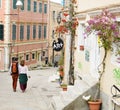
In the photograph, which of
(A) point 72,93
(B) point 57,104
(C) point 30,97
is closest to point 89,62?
(A) point 72,93

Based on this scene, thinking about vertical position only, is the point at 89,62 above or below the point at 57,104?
above

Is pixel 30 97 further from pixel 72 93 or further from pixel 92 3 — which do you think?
pixel 92 3

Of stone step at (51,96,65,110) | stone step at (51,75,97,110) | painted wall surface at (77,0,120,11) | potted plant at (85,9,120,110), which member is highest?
painted wall surface at (77,0,120,11)

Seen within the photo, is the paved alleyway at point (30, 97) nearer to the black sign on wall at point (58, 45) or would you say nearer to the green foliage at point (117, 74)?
the black sign on wall at point (58, 45)

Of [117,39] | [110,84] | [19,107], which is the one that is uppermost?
[117,39]

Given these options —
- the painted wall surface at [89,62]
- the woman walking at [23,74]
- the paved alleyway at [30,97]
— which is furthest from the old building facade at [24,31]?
the painted wall surface at [89,62]

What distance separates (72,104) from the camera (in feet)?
46.9

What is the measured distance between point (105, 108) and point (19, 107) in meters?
3.94

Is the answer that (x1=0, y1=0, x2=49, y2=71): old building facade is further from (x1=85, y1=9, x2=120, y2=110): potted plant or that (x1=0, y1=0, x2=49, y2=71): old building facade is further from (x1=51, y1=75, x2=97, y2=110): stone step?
(x1=85, y1=9, x2=120, y2=110): potted plant

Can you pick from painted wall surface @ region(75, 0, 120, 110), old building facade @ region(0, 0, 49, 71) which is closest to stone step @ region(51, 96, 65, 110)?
painted wall surface @ region(75, 0, 120, 110)

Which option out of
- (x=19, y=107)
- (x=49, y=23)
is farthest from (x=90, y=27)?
(x=49, y=23)

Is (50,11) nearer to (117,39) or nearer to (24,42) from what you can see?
(24,42)

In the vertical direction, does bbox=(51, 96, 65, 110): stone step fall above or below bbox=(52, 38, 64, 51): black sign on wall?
below

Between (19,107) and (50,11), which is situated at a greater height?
(50,11)
